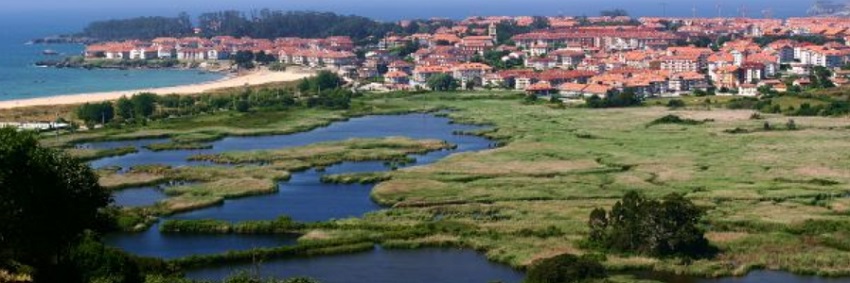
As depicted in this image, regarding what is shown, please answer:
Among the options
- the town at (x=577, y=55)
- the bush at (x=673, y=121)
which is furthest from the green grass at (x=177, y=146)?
the town at (x=577, y=55)

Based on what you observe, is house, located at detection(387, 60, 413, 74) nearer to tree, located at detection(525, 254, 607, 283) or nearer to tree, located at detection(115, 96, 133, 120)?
tree, located at detection(115, 96, 133, 120)

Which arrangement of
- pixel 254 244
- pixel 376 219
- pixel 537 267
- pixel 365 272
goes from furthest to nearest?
pixel 376 219, pixel 254 244, pixel 365 272, pixel 537 267

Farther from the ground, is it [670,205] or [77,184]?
[77,184]

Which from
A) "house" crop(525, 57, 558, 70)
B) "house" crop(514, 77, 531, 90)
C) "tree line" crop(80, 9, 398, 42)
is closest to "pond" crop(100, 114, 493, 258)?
"house" crop(514, 77, 531, 90)

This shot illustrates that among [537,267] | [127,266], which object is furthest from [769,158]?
[127,266]

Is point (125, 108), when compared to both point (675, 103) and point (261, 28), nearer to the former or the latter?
point (675, 103)

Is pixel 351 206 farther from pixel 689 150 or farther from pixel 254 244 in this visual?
pixel 689 150

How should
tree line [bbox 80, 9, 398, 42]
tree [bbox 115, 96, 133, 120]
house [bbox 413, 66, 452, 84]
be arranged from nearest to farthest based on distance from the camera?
1. tree [bbox 115, 96, 133, 120]
2. house [bbox 413, 66, 452, 84]
3. tree line [bbox 80, 9, 398, 42]

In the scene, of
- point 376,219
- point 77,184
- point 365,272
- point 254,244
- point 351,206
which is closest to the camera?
point 77,184
